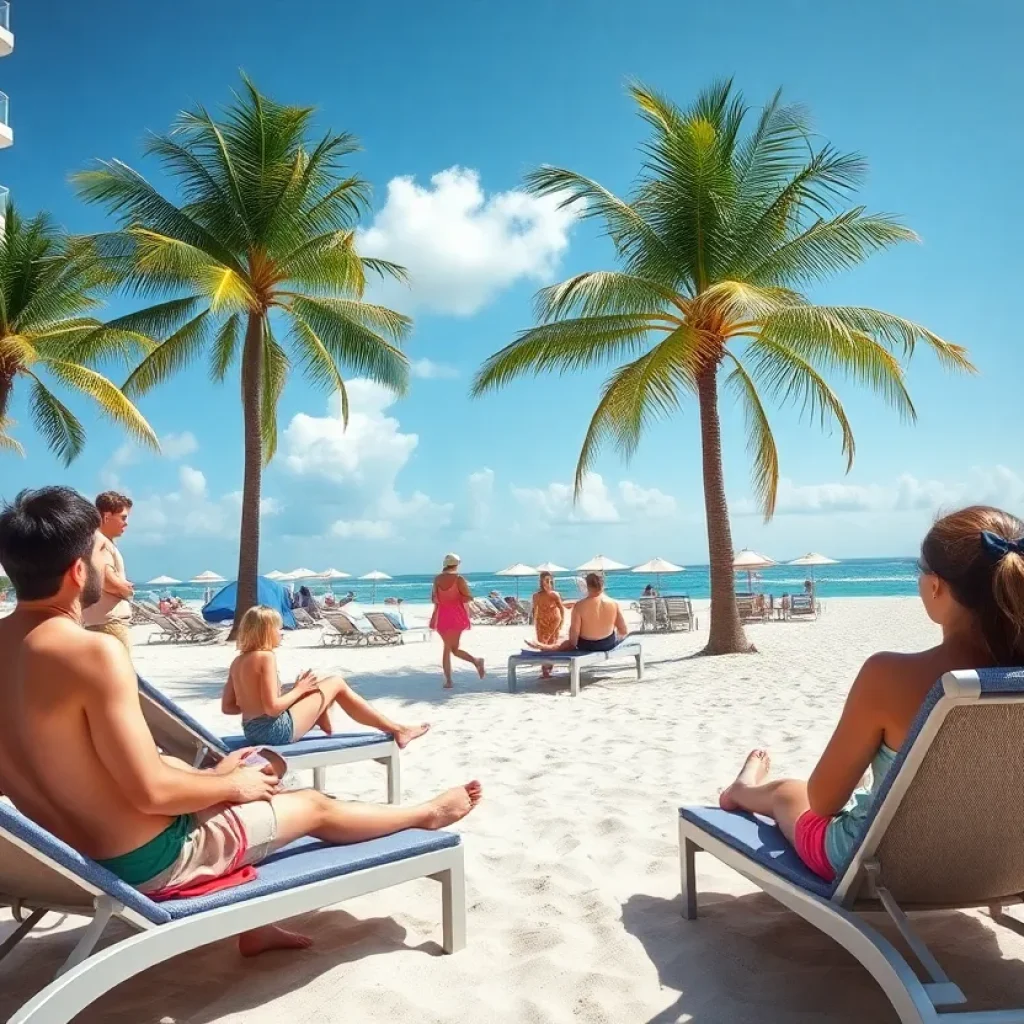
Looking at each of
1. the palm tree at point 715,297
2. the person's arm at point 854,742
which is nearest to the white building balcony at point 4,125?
the palm tree at point 715,297

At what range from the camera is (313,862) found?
7.94ft

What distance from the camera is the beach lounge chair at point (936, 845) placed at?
1.76 metres

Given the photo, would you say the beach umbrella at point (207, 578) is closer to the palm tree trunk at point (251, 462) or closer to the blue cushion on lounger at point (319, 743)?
the palm tree trunk at point (251, 462)

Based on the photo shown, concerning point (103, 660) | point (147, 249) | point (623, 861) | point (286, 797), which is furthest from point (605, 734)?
point (147, 249)

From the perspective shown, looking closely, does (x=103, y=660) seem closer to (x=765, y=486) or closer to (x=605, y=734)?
(x=605, y=734)

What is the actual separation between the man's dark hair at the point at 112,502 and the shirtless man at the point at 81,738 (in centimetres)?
314

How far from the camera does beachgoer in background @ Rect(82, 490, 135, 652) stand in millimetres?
4875

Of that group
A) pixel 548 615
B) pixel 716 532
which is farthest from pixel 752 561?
pixel 548 615

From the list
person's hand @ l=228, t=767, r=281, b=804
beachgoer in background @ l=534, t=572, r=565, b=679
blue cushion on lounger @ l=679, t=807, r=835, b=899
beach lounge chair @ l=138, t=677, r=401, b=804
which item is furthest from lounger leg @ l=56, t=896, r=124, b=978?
beachgoer in background @ l=534, t=572, r=565, b=679

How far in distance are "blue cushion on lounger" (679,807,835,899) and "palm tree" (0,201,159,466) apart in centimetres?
1433

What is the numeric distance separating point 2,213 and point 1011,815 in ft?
66.8

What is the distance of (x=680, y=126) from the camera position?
11406 mm

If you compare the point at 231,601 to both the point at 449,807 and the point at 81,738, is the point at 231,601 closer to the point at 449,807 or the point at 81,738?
the point at 449,807

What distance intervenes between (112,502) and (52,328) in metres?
13.2
